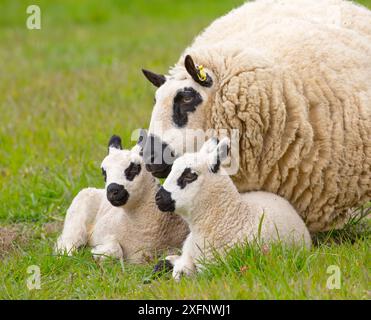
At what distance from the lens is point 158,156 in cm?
617

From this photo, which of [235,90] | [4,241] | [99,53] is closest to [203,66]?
[235,90]

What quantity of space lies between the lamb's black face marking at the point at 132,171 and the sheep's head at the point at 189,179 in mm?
747

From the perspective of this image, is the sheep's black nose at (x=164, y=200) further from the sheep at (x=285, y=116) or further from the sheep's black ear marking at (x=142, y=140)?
the sheep's black ear marking at (x=142, y=140)

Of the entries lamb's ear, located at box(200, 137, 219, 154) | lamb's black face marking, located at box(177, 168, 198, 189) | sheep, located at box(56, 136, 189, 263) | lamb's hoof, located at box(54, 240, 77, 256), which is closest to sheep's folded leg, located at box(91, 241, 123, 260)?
sheep, located at box(56, 136, 189, 263)

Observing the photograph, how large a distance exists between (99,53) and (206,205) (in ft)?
34.4

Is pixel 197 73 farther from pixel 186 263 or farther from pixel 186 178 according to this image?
pixel 186 263

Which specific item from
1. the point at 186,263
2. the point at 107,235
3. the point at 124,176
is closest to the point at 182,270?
the point at 186,263

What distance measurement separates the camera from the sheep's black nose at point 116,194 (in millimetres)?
6516

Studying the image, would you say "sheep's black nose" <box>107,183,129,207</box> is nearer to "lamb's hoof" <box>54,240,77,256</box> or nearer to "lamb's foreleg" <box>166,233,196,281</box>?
"lamb's hoof" <box>54,240,77,256</box>

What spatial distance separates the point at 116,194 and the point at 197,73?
41.8 inches

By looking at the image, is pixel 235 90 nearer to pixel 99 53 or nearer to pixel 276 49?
pixel 276 49

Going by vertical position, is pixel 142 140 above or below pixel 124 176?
above

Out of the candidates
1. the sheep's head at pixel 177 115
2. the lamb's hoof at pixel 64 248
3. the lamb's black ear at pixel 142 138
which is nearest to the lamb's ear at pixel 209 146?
the sheep's head at pixel 177 115

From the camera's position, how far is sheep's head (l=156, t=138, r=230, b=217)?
585cm
